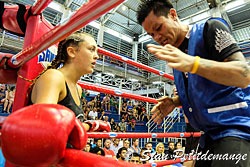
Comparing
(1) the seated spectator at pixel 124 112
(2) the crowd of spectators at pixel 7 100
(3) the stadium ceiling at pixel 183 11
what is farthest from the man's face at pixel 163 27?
(1) the seated spectator at pixel 124 112

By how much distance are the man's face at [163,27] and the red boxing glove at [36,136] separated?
2.20 feet

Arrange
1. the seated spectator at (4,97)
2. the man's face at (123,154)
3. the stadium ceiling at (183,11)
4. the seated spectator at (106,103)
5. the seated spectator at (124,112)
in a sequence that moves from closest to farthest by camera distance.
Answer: the man's face at (123,154)
the seated spectator at (4,97)
the stadium ceiling at (183,11)
the seated spectator at (124,112)
the seated spectator at (106,103)

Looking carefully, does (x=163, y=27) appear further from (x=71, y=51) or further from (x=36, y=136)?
(x=36, y=136)

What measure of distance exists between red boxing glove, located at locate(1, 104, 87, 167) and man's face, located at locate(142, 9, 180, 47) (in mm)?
669

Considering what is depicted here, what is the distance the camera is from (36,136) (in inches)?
16.4

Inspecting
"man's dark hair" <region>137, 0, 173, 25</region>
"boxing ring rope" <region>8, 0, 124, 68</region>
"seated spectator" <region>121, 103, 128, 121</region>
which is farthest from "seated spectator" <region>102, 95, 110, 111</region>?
"boxing ring rope" <region>8, 0, 124, 68</region>

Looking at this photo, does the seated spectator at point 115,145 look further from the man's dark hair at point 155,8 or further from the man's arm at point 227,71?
the man's arm at point 227,71

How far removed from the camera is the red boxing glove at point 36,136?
412mm

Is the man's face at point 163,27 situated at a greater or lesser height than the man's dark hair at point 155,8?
lesser

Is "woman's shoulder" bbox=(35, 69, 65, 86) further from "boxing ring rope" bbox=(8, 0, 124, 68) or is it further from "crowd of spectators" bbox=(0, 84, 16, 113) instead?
"crowd of spectators" bbox=(0, 84, 16, 113)

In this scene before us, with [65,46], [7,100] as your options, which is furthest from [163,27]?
[7,100]

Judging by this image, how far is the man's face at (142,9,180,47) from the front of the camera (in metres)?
0.89

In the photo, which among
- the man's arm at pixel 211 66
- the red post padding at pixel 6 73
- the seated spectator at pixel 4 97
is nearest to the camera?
the man's arm at pixel 211 66

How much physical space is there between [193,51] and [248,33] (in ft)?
31.7
